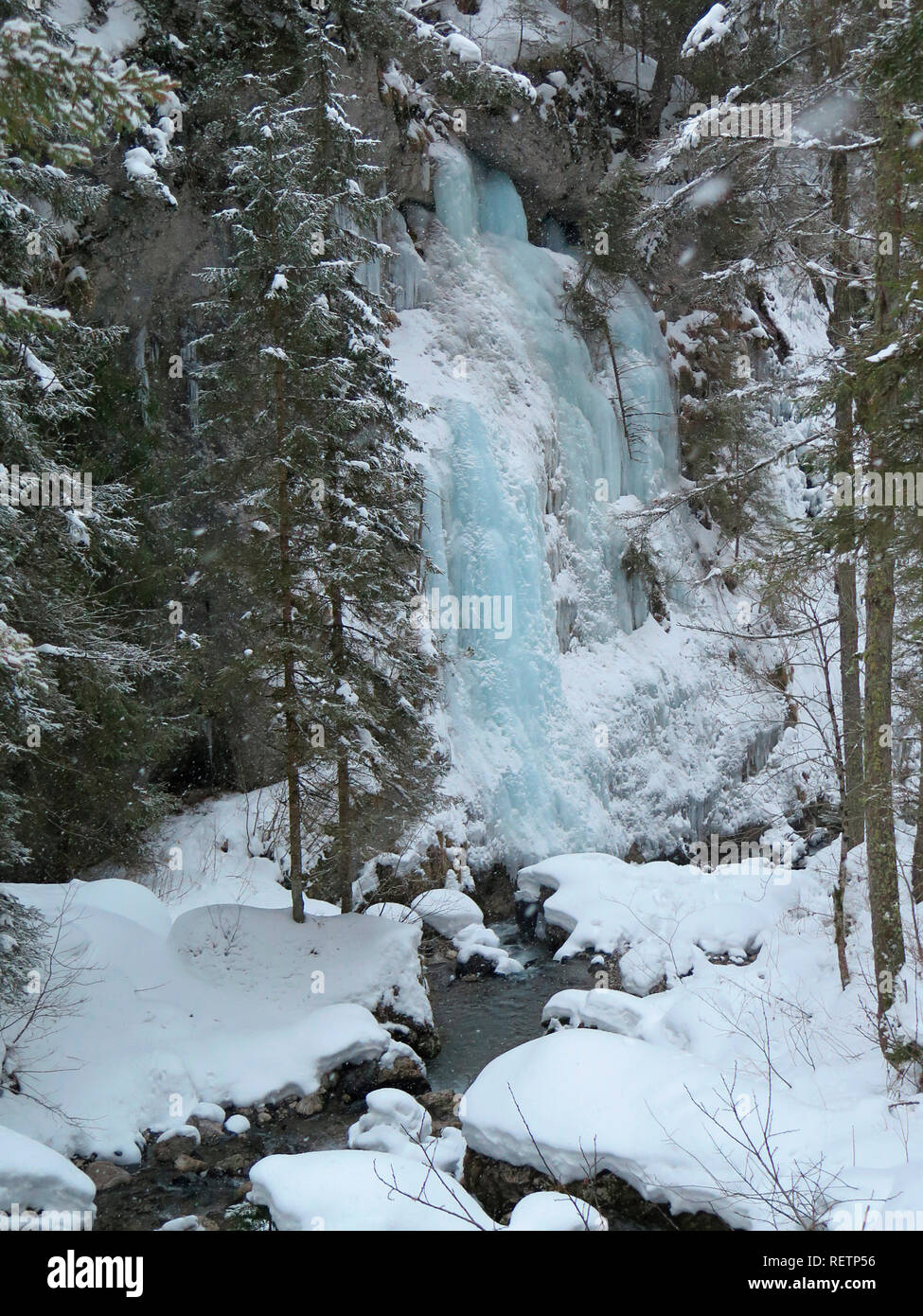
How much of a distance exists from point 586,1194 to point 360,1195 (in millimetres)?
1664

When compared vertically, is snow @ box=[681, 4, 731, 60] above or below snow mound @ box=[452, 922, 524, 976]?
above

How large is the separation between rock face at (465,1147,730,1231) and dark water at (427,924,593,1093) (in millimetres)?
2772

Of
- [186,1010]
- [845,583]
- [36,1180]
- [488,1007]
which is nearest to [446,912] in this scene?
[488,1007]

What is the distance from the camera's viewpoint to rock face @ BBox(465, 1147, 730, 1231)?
5914mm

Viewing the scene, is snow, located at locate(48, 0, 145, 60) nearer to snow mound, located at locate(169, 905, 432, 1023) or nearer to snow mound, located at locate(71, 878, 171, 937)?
snow mound, located at locate(71, 878, 171, 937)

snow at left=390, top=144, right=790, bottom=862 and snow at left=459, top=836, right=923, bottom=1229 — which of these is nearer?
snow at left=459, top=836, right=923, bottom=1229

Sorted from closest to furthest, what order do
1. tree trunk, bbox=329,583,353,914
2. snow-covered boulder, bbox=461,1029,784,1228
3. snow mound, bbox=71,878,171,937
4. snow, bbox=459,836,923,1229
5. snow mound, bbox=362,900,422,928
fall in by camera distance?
snow, bbox=459,836,923,1229
snow-covered boulder, bbox=461,1029,784,1228
snow mound, bbox=71,878,171,937
tree trunk, bbox=329,583,353,914
snow mound, bbox=362,900,422,928

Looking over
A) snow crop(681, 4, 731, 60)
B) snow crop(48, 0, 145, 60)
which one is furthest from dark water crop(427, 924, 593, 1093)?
snow crop(48, 0, 145, 60)

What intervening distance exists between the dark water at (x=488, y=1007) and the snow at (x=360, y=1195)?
3759 millimetres

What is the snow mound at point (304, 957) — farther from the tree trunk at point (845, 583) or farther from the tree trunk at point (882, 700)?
the tree trunk at point (882, 700)
